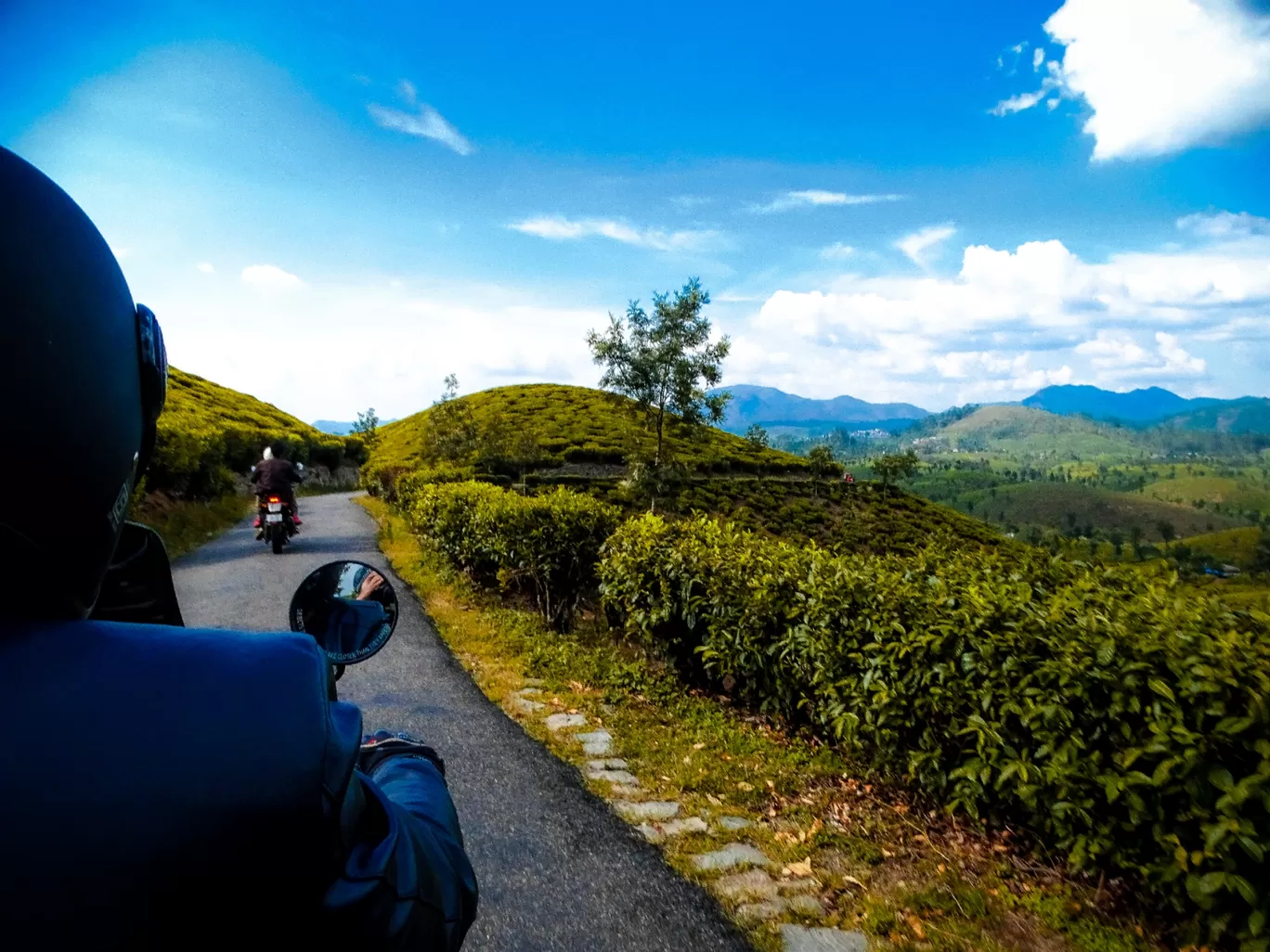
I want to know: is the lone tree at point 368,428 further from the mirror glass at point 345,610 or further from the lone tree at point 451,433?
the mirror glass at point 345,610

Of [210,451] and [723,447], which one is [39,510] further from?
[723,447]

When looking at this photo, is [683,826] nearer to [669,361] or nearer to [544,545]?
[544,545]

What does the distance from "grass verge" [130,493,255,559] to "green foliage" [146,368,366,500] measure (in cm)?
41

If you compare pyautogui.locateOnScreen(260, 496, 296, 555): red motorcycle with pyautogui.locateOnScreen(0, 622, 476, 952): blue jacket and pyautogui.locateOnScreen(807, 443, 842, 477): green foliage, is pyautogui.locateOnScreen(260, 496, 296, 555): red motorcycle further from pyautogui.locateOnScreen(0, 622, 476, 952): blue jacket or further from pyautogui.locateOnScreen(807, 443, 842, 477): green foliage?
pyautogui.locateOnScreen(807, 443, 842, 477): green foliage

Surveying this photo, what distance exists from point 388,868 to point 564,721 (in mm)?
5197

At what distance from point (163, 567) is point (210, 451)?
21.6m

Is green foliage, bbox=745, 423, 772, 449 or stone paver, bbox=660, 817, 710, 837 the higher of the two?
green foliage, bbox=745, 423, 772, 449

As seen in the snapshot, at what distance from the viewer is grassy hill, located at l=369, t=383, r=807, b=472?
49.7m

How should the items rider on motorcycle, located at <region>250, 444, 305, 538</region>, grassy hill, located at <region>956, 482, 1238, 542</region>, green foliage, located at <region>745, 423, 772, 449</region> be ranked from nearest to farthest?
rider on motorcycle, located at <region>250, 444, 305, 538</region>, green foliage, located at <region>745, 423, 772, 449</region>, grassy hill, located at <region>956, 482, 1238, 542</region>

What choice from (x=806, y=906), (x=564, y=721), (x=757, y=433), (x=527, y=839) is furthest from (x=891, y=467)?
(x=806, y=906)

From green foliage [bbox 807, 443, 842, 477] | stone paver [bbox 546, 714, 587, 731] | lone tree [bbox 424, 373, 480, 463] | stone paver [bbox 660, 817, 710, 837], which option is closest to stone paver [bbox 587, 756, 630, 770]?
stone paver [bbox 546, 714, 587, 731]

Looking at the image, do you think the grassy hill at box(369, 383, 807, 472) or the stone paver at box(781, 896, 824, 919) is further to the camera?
the grassy hill at box(369, 383, 807, 472)

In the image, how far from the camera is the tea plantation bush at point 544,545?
30.6 feet

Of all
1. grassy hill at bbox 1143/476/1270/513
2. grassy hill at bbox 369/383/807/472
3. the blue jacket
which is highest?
grassy hill at bbox 369/383/807/472
